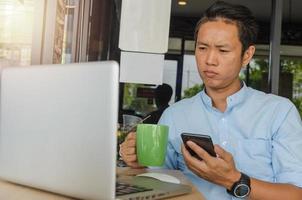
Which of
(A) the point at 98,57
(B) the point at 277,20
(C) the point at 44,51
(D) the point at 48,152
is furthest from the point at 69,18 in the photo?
(B) the point at 277,20

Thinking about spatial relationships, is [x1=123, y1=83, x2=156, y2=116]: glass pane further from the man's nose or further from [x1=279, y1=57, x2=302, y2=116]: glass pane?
the man's nose

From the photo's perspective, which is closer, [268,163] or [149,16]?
[268,163]

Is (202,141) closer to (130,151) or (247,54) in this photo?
(130,151)

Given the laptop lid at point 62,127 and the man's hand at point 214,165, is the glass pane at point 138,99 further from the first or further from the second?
the laptop lid at point 62,127

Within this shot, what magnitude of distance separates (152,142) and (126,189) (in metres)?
0.27

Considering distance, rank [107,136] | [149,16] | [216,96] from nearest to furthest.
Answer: [107,136], [216,96], [149,16]

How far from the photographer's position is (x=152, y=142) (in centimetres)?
110

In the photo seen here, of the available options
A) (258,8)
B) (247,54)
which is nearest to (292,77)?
(258,8)

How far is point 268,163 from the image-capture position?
53.6 inches

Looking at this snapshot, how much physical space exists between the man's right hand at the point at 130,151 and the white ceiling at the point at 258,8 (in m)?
4.70

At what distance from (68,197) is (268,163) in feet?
2.62

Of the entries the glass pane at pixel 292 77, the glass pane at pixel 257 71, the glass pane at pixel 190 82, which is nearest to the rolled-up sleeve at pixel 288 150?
the glass pane at pixel 190 82

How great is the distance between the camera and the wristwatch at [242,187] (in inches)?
43.7

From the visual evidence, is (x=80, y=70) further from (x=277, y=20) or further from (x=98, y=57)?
(x=277, y=20)
